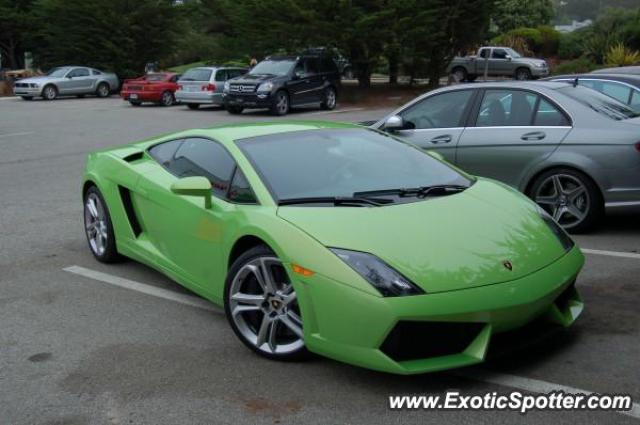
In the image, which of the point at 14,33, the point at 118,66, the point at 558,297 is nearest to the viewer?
the point at 558,297

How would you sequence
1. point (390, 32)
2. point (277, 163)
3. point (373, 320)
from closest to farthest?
point (373, 320) → point (277, 163) → point (390, 32)

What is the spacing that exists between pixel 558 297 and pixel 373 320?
3.83ft

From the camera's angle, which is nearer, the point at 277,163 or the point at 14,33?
the point at 277,163

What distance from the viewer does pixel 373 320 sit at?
3639 millimetres

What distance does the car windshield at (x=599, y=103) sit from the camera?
23.6 ft

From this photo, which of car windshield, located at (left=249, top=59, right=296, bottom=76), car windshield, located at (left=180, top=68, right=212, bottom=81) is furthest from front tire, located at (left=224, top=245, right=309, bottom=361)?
car windshield, located at (left=180, top=68, right=212, bottom=81)

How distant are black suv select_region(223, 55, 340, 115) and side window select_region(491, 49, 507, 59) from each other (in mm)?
14144

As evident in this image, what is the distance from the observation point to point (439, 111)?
26.3 feet

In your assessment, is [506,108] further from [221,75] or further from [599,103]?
[221,75]

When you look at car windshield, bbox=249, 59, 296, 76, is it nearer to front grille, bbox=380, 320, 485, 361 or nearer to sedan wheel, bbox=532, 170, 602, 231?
sedan wheel, bbox=532, 170, 602, 231

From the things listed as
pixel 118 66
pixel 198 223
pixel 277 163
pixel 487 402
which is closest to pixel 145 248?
pixel 198 223

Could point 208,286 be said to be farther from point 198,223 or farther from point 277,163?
point 277,163

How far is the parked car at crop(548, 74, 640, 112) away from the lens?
991 centimetres

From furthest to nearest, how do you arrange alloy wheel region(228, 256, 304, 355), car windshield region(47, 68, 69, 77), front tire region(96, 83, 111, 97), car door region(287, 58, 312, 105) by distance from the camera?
front tire region(96, 83, 111, 97)
car windshield region(47, 68, 69, 77)
car door region(287, 58, 312, 105)
alloy wheel region(228, 256, 304, 355)
